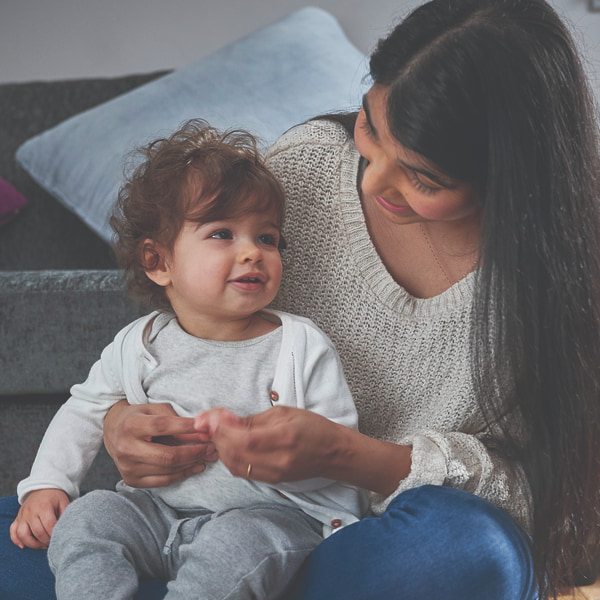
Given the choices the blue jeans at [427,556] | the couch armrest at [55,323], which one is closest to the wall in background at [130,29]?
the couch armrest at [55,323]

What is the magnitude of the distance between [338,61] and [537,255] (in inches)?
49.0

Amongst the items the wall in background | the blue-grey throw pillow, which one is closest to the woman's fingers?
Result: the blue-grey throw pillow

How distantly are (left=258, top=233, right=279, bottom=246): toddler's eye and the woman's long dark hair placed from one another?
0.74 ft

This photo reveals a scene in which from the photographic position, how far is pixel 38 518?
0.89 m

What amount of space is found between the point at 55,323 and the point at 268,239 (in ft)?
1.97

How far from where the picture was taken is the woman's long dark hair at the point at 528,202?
763 mm

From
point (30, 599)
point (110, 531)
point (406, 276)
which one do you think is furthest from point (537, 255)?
point (30, 599)

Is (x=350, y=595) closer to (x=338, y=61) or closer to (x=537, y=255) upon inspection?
(x=537, y=255)

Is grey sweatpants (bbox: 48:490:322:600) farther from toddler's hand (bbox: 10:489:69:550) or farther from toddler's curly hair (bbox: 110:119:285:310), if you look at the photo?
toddler's curly hair (bbox: 110:119:285:310)

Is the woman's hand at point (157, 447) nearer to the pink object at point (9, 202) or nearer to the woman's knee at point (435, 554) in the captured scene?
the woman's knee at point (435, 554)

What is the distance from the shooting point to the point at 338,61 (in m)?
1.91

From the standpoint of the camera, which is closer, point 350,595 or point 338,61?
point 350,595

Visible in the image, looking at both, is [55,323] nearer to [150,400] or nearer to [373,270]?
[150,400]

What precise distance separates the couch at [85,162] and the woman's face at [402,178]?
2.11ft
